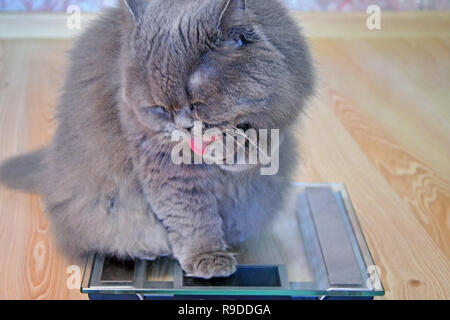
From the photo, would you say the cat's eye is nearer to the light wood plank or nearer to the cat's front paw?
the light wood plank

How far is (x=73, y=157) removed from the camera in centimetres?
98

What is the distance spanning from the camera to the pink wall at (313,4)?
0.93 m

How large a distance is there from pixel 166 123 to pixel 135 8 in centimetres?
18

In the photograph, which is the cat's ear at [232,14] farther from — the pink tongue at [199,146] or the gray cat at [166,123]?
the pink tongue at [199,146]

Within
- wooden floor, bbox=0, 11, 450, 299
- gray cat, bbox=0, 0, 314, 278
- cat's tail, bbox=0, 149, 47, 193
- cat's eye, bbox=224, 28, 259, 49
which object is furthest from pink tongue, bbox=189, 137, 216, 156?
cat's tail, bbox=0, 149, 47, 193

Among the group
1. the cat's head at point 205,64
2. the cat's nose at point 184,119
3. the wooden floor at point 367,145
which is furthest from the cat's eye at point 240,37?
A: the wooden floor at point 367,145

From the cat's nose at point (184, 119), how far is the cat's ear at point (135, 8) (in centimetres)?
16

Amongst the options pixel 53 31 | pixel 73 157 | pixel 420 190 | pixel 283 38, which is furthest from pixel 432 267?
pixel 53 31

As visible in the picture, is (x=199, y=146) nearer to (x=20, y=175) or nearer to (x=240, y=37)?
(x=240, y=37)

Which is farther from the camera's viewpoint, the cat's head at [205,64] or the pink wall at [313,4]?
the pink wall at [313,4]

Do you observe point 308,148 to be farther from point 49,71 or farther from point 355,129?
point 49,71

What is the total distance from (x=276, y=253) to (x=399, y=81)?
18.6 inches
